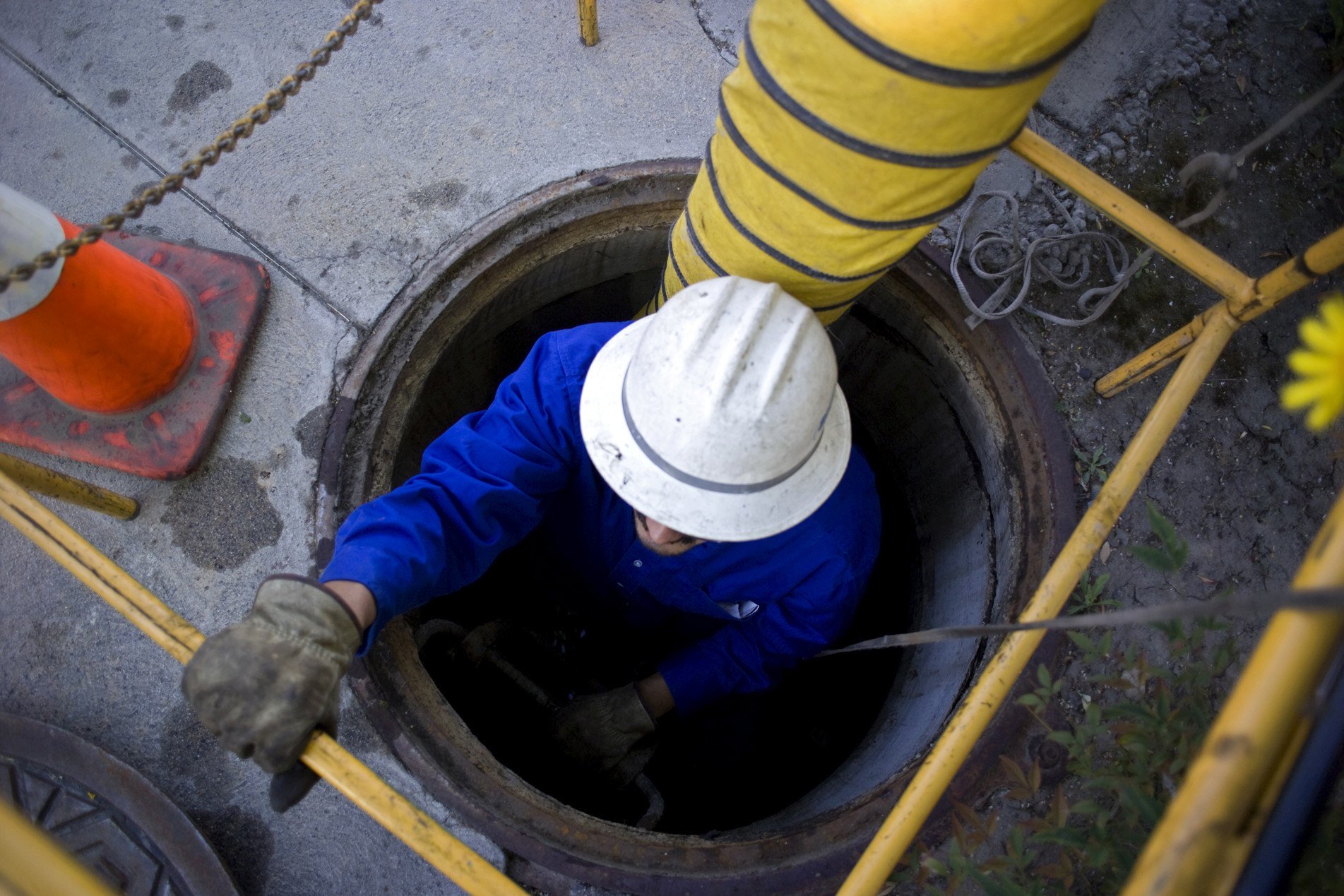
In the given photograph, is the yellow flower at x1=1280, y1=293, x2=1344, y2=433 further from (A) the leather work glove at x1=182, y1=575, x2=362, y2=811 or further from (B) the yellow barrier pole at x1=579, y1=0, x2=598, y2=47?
(B) the yellow barrier pole at x1=579, y1=0, x2=598, y2=47

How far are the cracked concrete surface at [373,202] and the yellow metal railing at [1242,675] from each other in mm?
484

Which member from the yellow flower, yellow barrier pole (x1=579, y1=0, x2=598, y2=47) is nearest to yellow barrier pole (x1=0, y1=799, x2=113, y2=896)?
the yellow flower

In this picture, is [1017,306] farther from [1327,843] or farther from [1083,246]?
[1327,843]

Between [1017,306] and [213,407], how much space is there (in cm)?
242

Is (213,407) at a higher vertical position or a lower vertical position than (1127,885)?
lower

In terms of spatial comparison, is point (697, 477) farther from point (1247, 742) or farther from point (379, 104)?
point (379, 104)

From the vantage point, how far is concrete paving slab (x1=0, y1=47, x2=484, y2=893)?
1952 mm

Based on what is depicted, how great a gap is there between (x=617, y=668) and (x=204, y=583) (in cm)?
170

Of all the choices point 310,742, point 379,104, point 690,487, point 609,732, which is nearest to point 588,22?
point 379,104

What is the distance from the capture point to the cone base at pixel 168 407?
7.06 ft

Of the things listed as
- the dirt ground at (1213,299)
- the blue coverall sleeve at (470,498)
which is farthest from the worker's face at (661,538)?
the dirt ground at (1213,299)

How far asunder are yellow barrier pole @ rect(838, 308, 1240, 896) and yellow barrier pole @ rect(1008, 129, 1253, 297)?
98 millimetres

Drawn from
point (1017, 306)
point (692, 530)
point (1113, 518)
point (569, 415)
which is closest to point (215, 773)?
point (569, 415)

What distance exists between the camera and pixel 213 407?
2201mm
